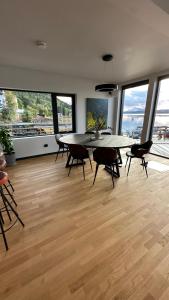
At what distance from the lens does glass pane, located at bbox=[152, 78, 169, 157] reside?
4086 millimetres

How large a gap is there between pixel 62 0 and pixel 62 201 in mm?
2517

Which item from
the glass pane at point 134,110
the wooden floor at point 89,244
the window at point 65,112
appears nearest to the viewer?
the wooden floor at point 89,244

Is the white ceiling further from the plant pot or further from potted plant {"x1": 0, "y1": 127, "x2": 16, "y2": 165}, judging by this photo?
the plant pot

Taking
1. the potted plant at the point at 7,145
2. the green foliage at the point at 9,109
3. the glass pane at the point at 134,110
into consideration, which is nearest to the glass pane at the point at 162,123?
the glass pane at the point at 134,110

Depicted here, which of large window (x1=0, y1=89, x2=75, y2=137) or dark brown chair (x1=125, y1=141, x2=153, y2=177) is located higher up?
large window (x1=0, y1=89, x2=75, y2=137)

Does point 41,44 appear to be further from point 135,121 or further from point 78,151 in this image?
point 135,121

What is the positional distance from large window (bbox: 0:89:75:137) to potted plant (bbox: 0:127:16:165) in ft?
1.83

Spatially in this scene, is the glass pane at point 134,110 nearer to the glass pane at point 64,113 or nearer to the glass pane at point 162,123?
the glass pane at point 162,123

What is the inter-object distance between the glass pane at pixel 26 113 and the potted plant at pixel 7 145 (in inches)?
21.1

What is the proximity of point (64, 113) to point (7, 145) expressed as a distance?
2086 millimetres

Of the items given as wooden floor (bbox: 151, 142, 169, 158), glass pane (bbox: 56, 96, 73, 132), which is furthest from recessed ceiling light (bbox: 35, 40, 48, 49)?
wooden floor (bbox: 151, 142, 169, 158)

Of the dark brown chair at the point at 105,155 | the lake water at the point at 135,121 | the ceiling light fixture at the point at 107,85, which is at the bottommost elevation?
the dark brown chair at the point at 105,155

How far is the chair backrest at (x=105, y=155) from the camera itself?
251cm

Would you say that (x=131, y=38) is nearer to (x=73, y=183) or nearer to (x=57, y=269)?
(x=73, y=183)
